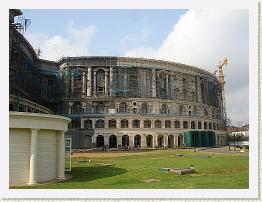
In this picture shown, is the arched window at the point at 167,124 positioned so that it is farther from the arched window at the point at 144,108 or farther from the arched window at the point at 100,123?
the arched window at the point at 100,123

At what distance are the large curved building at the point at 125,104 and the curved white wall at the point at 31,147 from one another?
5376cm

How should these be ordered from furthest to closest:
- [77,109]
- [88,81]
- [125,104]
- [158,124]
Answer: [77,109] < [88,81] < [125,104] < [158,124]

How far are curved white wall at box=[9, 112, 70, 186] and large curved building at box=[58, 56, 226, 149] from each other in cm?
5376

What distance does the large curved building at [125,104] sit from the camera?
254 ft

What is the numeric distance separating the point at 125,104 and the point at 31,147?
59758 millimetres

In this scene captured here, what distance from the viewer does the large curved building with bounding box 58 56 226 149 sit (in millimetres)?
77312

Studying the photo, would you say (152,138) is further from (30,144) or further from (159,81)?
(30,144)

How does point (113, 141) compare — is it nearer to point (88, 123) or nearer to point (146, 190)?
point (88, 123)

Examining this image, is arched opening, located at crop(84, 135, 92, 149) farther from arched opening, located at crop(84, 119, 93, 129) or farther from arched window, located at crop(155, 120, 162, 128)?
arched window, located at crop(155, 120, 162, 128)

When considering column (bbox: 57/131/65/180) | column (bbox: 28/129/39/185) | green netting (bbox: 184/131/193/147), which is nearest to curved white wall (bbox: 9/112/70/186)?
column (bbox: 28/129/39/185)

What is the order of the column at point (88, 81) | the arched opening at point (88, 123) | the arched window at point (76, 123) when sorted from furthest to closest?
1. the column at point (88, 81)
2. the arched opening at point (88, 123)
3. the arched window at point (76, 123)

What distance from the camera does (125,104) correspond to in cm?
7969

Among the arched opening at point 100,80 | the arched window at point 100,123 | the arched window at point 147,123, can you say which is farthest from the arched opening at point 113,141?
the arched opening at point 100,80

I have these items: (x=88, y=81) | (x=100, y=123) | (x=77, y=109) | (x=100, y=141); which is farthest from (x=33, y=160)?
(x=77, y=109)
